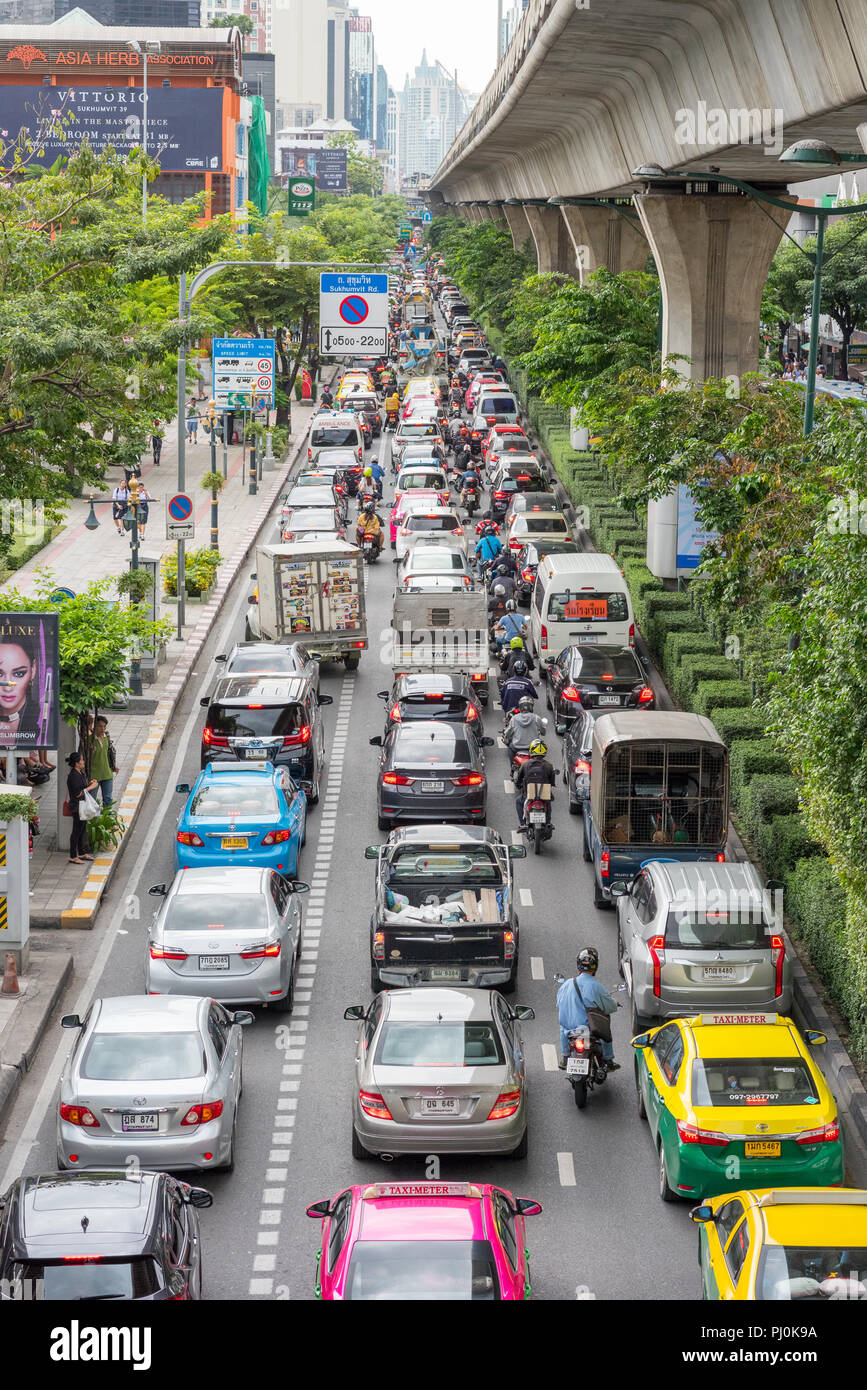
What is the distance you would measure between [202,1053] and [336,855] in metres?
8.37

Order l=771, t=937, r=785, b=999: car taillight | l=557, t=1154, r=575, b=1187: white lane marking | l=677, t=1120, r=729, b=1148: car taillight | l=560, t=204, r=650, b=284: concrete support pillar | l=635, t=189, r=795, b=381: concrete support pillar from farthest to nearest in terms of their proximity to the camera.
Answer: l=560, t=204, r=650, b=284: concrete support pillar < l=635, t=189, r=795, b=381: concrete support pillar < l=771, t=937, r=785, b=999: car taillight < l=557, t=1154, r=575, b=1187: white lane marking < l=677, t=1120, r=729, b=1148: car taillight

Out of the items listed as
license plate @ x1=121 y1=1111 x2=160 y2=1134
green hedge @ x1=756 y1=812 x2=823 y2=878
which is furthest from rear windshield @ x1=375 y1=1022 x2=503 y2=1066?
green hedge @ x1=756 y1=812 x2=823 y2=878

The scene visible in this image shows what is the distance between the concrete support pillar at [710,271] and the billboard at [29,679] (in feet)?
61.6

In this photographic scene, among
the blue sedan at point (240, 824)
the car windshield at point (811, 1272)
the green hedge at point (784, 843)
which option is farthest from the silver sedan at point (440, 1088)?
the blue sedan at point (240, 824)

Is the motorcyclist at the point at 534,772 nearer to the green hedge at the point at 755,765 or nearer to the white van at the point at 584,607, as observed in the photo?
the green hedge at the point at 755,765

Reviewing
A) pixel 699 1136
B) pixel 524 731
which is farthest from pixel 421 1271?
pixel 524 731

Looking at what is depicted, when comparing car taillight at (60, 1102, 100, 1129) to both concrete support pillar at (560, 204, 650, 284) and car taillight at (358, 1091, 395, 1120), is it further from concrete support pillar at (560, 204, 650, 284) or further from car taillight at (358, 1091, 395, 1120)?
concrete support pillar at (560, 204, 650, 284)

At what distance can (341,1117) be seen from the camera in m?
14.3

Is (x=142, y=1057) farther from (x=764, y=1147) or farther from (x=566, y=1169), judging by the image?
(x=764, y=1147)

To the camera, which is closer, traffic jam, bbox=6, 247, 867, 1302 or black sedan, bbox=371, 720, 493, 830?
traffic jam, bbox=6, 247, 867, 1302

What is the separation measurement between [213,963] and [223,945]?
185 mm

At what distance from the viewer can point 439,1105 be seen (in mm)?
12719

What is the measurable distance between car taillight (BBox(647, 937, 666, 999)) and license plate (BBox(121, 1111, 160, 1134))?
4.71 metres

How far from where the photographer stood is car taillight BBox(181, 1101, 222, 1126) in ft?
41.7
